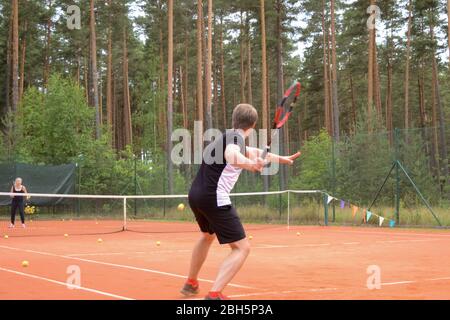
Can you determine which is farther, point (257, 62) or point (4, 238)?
point (257, 62)

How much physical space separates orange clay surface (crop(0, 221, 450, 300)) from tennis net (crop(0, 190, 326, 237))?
19.8ft

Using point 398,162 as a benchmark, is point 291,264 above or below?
below

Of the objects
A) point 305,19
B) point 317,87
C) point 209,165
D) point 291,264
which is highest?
point 305,19

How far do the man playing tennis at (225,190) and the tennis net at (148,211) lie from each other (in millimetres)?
13098

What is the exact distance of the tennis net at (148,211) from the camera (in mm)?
20875

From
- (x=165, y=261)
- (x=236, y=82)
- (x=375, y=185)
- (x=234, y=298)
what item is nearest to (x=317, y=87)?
(x=236, y=82)

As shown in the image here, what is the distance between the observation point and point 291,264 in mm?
9102

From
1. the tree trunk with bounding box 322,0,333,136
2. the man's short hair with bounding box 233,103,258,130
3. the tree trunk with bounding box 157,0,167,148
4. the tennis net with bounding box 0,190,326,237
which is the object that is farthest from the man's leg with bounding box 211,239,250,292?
the tree trunk with bounding box 322,0,333,136

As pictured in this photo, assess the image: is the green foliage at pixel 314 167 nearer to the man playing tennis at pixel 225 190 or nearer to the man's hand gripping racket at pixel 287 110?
the man's hand gripping racket at pixel 287 110

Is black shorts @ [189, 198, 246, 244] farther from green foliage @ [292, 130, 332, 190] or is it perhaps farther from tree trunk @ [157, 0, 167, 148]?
tree trunk @ [157, 0, 167, 148]

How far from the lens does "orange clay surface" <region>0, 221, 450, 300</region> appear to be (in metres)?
6.29

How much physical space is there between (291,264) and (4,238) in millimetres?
8259

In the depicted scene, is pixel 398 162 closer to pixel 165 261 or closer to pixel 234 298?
pixel 165 261
